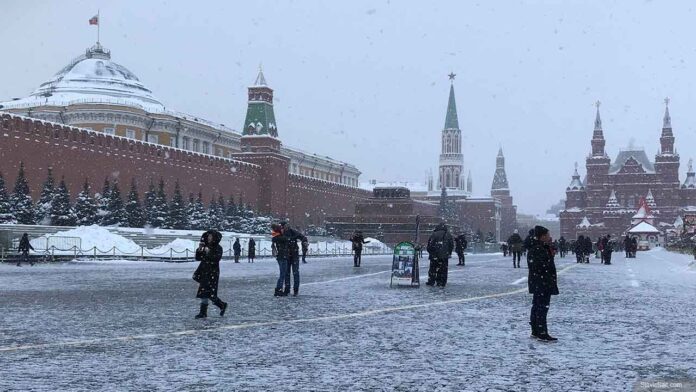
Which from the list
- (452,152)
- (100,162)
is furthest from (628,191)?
(100,162)

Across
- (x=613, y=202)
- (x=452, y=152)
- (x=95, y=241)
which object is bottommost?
(x=95, y=241)

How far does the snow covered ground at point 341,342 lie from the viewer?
222 inches

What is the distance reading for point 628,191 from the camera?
103 m

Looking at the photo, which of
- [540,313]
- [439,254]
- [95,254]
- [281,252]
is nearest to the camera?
[540,313]

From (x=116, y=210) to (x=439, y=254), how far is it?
1146 inches

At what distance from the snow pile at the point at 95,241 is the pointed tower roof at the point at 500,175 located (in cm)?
12414

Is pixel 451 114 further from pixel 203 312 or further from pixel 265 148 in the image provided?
pixel 203 312

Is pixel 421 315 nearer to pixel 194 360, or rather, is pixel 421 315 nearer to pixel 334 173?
pixel 194 360

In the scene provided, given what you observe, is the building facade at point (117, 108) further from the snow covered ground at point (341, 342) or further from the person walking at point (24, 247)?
the snow covered ground at point (341, 342)

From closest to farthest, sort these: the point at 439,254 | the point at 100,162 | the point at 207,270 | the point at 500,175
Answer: the point at 207,270
the point at 439,254
the point at 100,162
the point at 500,175

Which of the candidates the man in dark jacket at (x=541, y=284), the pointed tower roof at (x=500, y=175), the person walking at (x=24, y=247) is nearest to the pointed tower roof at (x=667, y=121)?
the pointed tower roof at (x=500, y=175)

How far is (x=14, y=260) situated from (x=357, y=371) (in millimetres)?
25249

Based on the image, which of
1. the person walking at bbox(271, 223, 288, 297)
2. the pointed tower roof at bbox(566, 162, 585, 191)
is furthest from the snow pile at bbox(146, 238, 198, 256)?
the pointed tower roof at bbox(566, 162, 585, 191)

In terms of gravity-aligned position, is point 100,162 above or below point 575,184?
below
